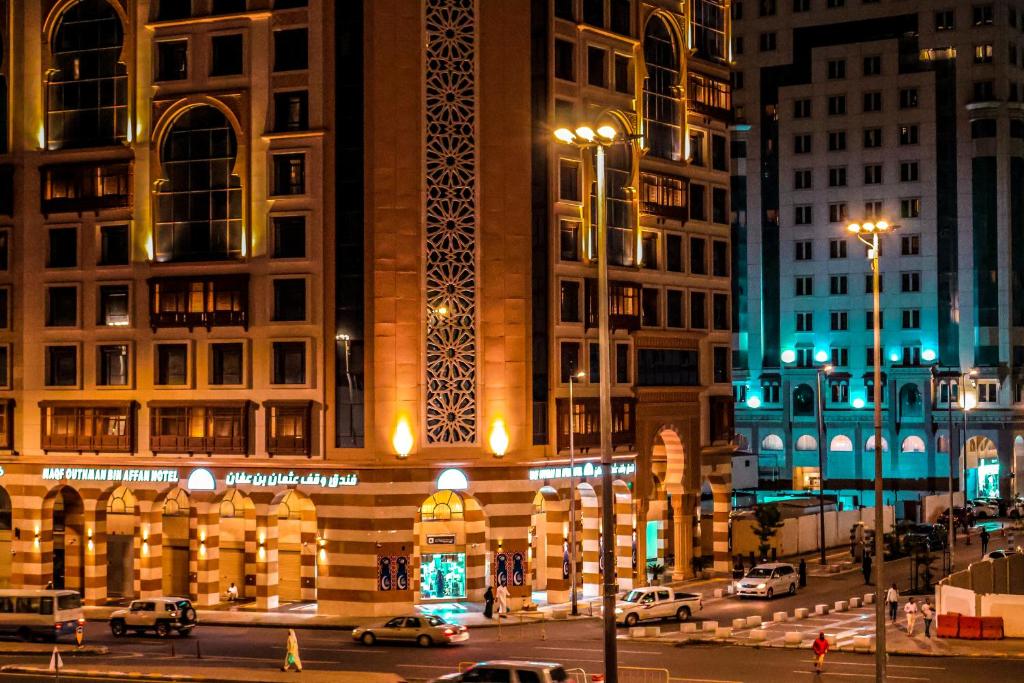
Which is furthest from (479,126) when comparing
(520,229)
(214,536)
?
(214,536)

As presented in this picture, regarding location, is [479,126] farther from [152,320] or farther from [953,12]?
[953,12]

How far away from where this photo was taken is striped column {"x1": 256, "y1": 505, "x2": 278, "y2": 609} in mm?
76812

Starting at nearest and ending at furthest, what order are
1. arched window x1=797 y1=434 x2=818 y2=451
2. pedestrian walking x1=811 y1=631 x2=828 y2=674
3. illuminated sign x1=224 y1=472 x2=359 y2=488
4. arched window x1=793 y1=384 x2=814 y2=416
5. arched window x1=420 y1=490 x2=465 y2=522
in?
1. pedestrian walking x1=811 y1=631 x2=828 y2=674
2. illuminated sign x1=224 y1=472 x2=359 y2=488
3. arched window x1=420 y1=490 x2=465 y2=522
4. arched window x1=797 y1=434 x2=818 y2=451
5. arched window x1=793 y1=384 x2=814 y2=416

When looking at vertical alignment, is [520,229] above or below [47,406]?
above

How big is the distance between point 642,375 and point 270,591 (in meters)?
25.5

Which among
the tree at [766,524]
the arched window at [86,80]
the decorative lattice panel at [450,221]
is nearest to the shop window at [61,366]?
the arched window at [86,80]

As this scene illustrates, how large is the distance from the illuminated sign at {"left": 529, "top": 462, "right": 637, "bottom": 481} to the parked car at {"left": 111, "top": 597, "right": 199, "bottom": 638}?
64.4 ft

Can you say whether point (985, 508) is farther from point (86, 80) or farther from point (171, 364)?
point (86, 80)

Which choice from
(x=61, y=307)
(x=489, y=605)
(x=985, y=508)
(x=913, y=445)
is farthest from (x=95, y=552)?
(x=913, y=445)

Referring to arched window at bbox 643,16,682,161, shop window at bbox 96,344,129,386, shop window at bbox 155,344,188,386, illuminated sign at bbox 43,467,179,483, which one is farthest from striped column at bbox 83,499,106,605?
arched window at bbox 643,16,682,161

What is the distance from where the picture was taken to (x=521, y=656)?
2350 inches

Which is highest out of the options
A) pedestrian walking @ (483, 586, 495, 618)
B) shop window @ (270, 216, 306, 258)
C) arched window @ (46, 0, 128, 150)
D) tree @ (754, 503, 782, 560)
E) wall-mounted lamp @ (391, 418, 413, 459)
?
arched window @ (46, 0, 128, 150)

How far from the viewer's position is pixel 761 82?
525 feet

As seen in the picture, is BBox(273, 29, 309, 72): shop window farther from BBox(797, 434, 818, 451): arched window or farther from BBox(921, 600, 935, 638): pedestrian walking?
BBox(797, 434, 818, 451): arched window
